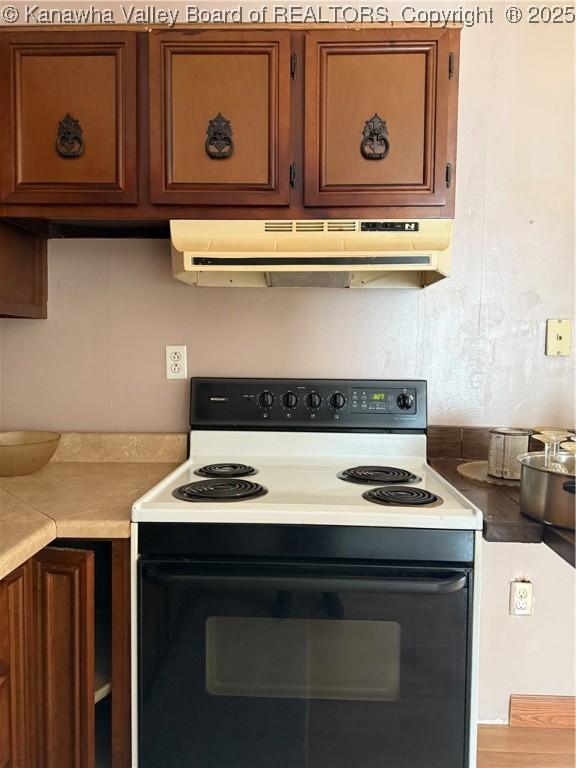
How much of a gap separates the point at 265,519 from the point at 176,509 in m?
0.20

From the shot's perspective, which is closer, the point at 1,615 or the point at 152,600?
the point at 1,615

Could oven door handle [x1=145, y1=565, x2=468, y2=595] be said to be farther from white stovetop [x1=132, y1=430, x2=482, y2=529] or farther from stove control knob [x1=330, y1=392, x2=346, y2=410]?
stove control knob [x1=330, y1=392, x2=346, y2=410]

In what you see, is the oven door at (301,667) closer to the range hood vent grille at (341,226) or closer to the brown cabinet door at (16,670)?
the brown cabinet door at (16,670)

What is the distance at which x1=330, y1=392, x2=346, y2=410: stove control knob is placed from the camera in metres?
1.66

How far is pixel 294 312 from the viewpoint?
5.68 ft

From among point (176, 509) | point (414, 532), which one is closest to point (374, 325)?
point (414, 532)

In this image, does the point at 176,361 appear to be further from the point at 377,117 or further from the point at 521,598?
the point at 521,598

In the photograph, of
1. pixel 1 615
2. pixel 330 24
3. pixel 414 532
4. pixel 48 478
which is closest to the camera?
pixel 1 615

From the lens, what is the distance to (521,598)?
1.69m

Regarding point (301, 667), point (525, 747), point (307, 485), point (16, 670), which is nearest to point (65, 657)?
point (16, 670)

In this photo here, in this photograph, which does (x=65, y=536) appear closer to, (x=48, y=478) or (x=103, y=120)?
(x=48, y=478)

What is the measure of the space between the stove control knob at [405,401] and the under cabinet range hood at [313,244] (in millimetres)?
423

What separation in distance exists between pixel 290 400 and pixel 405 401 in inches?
14.5

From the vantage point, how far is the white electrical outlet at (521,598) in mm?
1691
